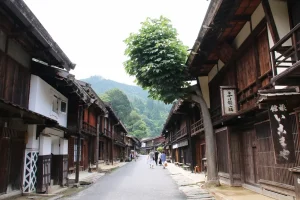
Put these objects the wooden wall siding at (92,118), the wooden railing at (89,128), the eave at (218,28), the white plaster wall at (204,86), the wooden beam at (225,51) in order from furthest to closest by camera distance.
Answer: the wooden wall siding at (92,118) → the wooden railing at (89,128) → the white plaster wall at (204,86) → the wooden beam at (225,51) → the eave at (218,28)

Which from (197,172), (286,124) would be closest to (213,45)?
(286,124)

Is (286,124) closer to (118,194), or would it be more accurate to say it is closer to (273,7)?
(273,7)

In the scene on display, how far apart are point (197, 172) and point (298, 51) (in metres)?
18.9

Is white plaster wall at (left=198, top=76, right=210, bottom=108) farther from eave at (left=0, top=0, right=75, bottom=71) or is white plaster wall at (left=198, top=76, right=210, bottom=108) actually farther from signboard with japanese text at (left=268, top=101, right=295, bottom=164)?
signboard with japanese text at (left=268, top=101, right=295, bottom=164)

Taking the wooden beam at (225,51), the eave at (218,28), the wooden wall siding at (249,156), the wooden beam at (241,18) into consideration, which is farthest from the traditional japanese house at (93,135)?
the wooden beam at (241,18)

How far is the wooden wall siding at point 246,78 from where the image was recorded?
1112 cm

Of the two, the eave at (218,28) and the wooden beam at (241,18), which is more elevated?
the wooden beam at (241,18)

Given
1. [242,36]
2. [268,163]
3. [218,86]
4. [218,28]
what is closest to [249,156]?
[268,163]

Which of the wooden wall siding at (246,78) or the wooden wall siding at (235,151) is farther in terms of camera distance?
the wooden wall siding at (235,151)

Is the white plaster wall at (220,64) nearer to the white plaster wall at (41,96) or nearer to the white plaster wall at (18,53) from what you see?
the white plaster wall at (41,96)

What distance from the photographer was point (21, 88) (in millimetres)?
11859

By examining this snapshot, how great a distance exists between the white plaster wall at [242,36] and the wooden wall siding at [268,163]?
354cm

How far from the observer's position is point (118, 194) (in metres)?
13.1

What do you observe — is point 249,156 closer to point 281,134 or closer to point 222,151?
point 222,151
